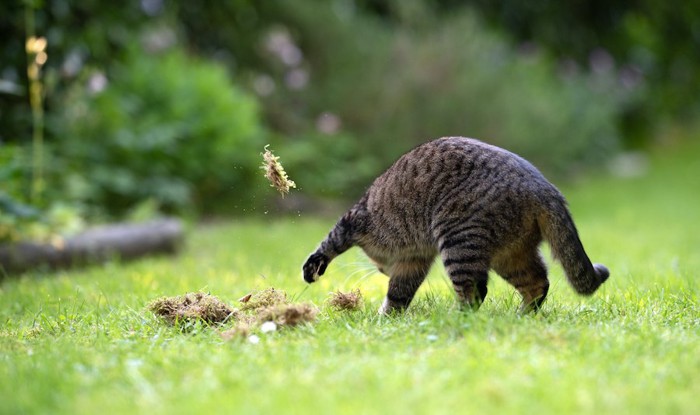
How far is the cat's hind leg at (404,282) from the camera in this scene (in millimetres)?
5250

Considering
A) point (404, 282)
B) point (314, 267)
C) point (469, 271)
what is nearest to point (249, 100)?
point (314, 267)

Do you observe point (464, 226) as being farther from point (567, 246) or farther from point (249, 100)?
point (249, 100)

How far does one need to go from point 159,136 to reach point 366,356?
7.69 metres

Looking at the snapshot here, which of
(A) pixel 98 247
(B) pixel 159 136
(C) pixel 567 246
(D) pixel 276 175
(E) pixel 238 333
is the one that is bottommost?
(A) pixel 98 247

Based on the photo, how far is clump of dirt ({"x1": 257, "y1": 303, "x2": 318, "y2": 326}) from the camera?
14.8 ft

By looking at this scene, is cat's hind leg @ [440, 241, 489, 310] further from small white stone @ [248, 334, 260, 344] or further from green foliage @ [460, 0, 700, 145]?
green foliage @ [460, 0, 700, 145]

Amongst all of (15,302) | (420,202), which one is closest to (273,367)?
(420,202)

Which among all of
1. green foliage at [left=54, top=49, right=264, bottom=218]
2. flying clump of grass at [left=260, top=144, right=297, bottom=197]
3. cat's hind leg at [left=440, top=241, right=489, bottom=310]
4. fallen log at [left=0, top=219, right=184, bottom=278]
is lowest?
fallen log at [left=0, top=219, right=184, bottom=278]

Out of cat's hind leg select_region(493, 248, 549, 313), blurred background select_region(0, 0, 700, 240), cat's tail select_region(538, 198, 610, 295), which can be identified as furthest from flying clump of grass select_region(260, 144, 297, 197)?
blurred background select_region(0, 0, 700, 240)

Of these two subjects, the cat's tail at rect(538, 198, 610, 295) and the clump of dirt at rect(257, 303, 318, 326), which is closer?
the clump of dirt at rect(257, 303, 318, 326)

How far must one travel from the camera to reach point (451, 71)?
1515 cm

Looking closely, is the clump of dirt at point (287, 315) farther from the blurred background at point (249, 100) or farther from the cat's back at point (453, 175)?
the blurred background at point (249, 100)

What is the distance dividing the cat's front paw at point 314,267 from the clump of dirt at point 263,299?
12.2 inches

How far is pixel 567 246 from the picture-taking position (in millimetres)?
4742
